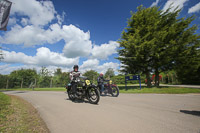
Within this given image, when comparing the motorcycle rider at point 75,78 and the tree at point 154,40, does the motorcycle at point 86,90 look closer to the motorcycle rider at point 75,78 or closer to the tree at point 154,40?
the motorcycle rider at point 75,78

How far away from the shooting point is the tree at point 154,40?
10.5 meters

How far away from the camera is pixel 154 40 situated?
10.3 m

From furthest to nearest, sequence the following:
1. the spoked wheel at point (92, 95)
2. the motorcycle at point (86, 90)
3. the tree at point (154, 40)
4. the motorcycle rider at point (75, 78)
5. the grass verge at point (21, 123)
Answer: the tree at point (154, 40)
the motorcycle rider at point (75, 78)
the motorcycle at point (86, 90)
the spoked wheel at point (92, 95)
the grass verge at point (21, 123)

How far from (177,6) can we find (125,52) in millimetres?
8217

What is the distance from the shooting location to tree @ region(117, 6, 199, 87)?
412 inches

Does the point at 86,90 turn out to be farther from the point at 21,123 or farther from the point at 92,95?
the point at 21,123

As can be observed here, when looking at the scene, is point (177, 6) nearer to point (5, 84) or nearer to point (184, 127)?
point (184, 127)

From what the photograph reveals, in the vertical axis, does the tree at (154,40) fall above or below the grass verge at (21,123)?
above

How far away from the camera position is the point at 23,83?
24.4m

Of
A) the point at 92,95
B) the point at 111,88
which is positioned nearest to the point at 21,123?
the point at 92,95

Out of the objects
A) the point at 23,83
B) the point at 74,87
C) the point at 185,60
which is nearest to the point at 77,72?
the point at 74,87

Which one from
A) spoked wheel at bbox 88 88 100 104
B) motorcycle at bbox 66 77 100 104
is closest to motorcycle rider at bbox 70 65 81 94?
motorcycle at bbox 66 77 100 104

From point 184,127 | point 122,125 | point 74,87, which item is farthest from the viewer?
point 74,87

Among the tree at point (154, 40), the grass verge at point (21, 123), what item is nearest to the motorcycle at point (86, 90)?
the grass verge at point (21, 123)
